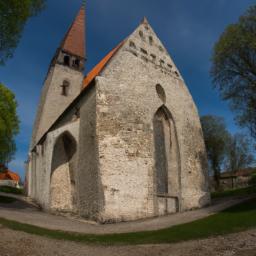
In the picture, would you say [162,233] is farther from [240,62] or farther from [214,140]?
[214,140]

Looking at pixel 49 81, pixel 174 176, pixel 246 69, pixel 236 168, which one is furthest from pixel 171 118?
pixel 236 168

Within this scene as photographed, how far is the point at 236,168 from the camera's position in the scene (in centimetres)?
3972

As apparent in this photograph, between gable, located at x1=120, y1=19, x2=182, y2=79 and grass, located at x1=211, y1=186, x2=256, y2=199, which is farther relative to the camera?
grass, located at x1=211, y1=186, x2=256, y2=199

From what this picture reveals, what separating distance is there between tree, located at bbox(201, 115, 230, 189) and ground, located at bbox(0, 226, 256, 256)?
2475cm

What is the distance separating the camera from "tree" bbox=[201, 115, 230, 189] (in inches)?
1307

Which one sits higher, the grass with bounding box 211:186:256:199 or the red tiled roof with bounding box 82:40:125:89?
the red tiled roof with bounding box 82:40:125:89

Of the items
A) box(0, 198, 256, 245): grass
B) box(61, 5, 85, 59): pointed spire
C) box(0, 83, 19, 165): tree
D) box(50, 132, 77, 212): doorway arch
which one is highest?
box(61, 5, 85, 59): pointed spire

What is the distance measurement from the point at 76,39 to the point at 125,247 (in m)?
29.5

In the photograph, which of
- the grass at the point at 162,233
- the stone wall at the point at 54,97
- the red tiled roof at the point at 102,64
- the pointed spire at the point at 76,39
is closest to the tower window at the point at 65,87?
the stone wall at the point at 54,97

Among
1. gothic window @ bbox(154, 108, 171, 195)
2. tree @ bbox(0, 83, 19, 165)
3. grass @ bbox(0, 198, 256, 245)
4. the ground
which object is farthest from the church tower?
the ground

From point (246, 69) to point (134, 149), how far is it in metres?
8.19

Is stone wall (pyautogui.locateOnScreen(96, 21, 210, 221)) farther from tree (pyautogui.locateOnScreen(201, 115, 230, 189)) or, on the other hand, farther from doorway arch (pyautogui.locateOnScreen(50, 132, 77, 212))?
tree (pyautogui.locateOnScreen(201, 115, 230, 189))

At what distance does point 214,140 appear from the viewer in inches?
1312

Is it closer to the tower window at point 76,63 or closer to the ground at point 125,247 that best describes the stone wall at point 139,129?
the ground at point 125,247
